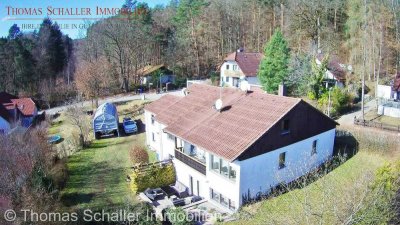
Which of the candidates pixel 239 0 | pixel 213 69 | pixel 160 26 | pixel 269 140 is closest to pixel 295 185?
pixel 269 140

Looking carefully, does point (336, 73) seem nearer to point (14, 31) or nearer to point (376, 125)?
point (376, 125)

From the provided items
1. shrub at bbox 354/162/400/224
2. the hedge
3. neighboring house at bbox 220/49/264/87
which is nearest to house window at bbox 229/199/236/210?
the hedge

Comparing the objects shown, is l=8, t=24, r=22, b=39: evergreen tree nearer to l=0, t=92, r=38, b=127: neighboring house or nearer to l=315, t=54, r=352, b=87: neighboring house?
l=0, t=92, r=38, b=127: neighboring house

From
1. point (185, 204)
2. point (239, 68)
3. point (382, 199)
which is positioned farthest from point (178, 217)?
point (239, 68)

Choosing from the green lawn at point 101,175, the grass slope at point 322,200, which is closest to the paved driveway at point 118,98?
the green lawn at point 101,175

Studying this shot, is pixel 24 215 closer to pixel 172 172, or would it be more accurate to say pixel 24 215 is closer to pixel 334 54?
pixel 172 172

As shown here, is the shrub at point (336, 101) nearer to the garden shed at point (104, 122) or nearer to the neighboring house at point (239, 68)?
the neighboring house at point (239, 68)
